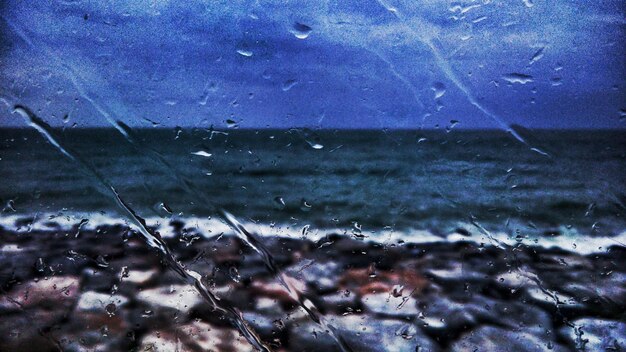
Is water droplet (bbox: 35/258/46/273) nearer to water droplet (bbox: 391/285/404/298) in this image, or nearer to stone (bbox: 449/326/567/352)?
water droplet (bbox: 391/285/404/298)

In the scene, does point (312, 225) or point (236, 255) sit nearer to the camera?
point (236, 255)

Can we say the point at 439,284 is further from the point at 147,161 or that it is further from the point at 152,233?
the point at 147,161

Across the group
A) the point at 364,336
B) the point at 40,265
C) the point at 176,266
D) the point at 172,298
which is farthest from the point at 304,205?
the point at 364,336

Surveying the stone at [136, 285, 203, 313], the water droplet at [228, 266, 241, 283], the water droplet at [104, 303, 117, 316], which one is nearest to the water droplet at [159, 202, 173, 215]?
the water droplet at [228, 266, 241, 283]

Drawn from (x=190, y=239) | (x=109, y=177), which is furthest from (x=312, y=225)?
(x=109, y=177)

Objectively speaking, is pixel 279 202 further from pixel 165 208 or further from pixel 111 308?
pixel 111 308

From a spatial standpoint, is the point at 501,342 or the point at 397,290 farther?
the point at 397,290
